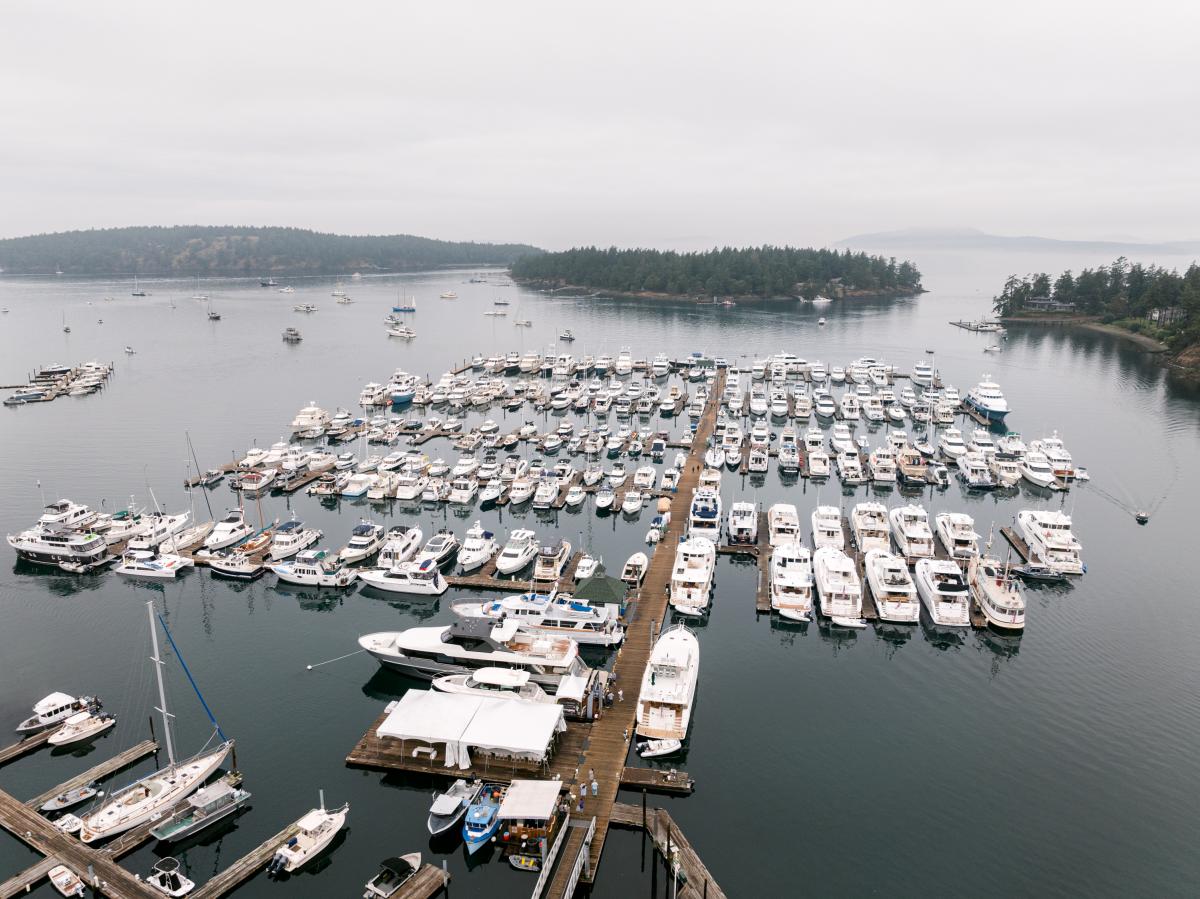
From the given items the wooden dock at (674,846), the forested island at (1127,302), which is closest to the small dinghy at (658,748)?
the wooden dock at (674,846)

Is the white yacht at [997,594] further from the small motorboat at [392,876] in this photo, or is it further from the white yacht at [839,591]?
the small motorboat at [392,876]

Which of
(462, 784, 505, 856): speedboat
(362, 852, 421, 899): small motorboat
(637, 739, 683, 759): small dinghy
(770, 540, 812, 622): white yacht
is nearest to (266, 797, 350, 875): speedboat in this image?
(362, 852, 421, 899): small motorboat

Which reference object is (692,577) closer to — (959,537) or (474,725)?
(474,725)

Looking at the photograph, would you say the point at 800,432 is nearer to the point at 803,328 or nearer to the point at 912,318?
the point at 803,328

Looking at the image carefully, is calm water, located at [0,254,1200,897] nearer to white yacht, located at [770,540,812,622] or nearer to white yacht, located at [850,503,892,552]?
white yacht, located at [770,540,812,622]

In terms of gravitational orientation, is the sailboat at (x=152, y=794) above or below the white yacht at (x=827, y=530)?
below

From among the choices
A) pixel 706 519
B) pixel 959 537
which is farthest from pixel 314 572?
pixel 959 537
